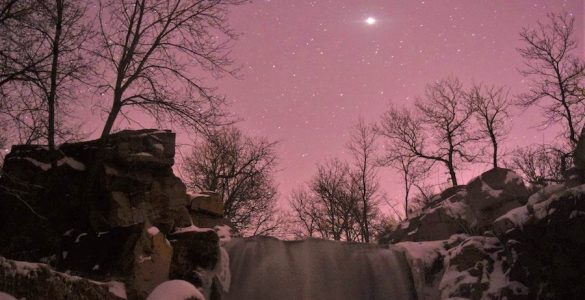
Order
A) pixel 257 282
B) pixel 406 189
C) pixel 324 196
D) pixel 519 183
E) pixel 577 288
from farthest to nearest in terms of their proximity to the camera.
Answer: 1. pixel 324 196
2. pixel 406 189
3. pixel 519 183
4. pixel 257 282
5. pixel 577 288

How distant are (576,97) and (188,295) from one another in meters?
19.2

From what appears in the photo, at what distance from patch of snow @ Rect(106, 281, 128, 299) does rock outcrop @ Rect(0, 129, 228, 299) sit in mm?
441

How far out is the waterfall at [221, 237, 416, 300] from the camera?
12.4m

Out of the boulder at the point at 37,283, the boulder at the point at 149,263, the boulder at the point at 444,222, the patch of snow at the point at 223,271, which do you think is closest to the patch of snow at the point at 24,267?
the boulder at the point at 37,283

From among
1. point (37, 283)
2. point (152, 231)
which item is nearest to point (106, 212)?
point (152, 231)

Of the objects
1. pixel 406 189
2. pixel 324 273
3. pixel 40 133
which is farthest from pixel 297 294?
pixel 406 189

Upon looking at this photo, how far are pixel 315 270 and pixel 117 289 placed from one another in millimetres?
6862

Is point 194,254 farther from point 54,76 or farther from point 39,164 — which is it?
point 54,76

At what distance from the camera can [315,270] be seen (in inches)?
520

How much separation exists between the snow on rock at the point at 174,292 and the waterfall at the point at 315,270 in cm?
571

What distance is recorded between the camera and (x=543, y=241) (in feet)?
27.8

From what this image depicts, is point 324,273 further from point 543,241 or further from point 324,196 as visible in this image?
point 324,196

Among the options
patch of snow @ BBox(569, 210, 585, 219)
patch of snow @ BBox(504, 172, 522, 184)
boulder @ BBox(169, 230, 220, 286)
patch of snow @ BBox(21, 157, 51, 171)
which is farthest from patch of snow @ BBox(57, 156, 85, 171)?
patch of snow @ BBox(504, 172, 522, 184)

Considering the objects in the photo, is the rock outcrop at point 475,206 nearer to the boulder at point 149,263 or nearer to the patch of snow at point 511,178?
the patch of snow at point 511,178
